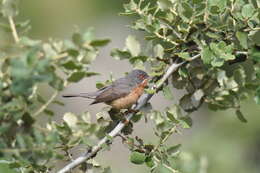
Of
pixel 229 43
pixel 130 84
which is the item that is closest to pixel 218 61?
pixel 229 43

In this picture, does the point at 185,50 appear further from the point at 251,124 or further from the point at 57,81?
the point at 251,124

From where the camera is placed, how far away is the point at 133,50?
119 inches

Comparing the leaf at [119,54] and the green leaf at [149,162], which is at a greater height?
the leaf at [119,54]

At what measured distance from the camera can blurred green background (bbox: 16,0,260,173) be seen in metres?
6.61

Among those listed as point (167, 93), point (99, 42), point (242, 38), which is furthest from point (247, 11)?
point (99, 42)

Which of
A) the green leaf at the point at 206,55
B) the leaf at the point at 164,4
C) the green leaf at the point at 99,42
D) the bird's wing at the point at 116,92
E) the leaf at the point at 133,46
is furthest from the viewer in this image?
the bird's wing at the point at 116,92

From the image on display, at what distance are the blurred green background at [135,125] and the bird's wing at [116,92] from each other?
0.95 feet

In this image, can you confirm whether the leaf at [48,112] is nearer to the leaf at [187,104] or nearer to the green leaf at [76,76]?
the green leaf at [76,76]

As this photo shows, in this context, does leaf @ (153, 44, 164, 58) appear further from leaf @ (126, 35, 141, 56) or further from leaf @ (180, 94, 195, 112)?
leaf @ (180, 94, 195, 112)

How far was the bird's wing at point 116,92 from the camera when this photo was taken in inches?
156

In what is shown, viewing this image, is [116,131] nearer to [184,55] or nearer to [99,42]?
[184,55]

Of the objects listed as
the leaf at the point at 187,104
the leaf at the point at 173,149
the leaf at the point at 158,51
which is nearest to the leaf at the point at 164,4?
the leaf at the point at 158,51

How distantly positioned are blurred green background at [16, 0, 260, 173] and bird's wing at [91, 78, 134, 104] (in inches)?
11.4

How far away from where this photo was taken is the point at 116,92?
414 cm
